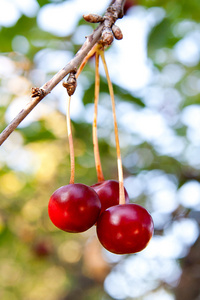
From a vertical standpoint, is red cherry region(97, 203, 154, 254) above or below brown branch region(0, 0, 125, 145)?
below

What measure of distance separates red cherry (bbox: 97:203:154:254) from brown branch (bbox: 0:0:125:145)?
0.38m

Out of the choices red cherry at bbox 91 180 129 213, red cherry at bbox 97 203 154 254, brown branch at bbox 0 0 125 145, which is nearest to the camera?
brown branch at bbox 0 0 125 145

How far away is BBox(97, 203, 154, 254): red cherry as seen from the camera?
0.92 metres

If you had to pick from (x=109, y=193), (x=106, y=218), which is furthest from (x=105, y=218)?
(x=109, y=193)

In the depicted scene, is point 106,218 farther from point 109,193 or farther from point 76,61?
point 76,61

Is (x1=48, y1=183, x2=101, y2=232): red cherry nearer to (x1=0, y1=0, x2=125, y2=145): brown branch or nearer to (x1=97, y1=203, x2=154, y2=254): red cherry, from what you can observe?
(x1=97, y1=203, x2=154, y2=254): red cherry

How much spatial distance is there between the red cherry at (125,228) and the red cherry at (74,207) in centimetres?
4

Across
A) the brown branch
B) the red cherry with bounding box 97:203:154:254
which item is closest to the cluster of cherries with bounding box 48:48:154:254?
the red cherry with bounding box 97:203:154:254

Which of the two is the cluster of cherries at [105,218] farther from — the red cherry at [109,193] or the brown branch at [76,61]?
the brown branch at [76,61]

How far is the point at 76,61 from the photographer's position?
0.79m

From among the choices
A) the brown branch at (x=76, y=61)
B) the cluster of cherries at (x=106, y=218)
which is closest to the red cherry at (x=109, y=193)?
the cluster of cherries at (x=106, y=218)

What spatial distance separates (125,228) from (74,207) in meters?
0.15

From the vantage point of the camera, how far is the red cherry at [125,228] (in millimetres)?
924

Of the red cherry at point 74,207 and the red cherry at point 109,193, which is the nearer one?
the red cherry at point 74,207
